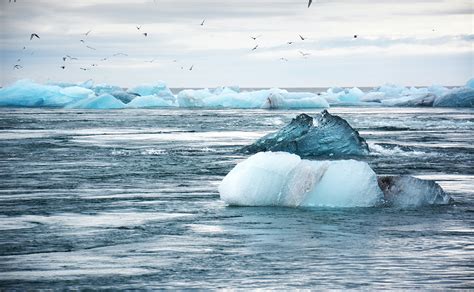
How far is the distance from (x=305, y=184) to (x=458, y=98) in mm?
53346

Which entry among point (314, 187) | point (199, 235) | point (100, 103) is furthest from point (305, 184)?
point (100, 103)

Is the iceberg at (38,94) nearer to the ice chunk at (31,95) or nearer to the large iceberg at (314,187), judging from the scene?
the ice chunk at (31,95)

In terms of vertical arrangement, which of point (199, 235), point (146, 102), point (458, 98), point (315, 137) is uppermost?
point (146, 102)

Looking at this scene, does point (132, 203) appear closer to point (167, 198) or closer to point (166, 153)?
point (167, 198)

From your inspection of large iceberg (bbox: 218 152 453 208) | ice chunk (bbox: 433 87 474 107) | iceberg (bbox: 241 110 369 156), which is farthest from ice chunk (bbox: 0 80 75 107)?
large iceberg (bbox: 218 152 453 208)

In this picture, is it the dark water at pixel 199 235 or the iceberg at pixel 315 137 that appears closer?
the dark water at pixel 199 235

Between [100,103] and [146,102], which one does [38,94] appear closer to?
[100,103]

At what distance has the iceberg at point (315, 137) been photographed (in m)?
20.6

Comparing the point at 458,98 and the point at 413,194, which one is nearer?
the point at 413,194

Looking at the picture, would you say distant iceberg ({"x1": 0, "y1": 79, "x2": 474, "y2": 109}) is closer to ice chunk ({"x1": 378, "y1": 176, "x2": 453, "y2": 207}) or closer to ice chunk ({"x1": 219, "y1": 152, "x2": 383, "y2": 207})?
ice chunk ({"x1": 378, "y1": 176, "x2": 453, "y2": 207})

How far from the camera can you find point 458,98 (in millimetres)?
63875

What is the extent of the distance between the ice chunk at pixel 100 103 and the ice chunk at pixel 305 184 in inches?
1975

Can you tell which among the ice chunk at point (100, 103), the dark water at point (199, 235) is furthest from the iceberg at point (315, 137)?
the ice chunk at point (100, 103)

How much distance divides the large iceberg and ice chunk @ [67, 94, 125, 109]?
1974 inches
